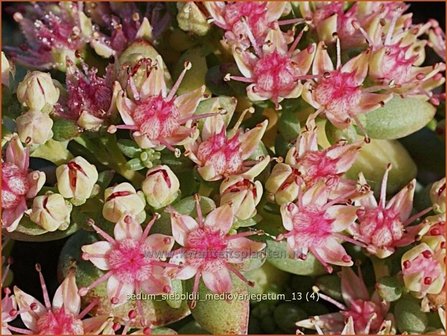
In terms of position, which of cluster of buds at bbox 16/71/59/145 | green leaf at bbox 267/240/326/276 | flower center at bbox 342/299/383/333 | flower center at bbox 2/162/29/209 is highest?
cluster of buds at bbox 16/71/59/145

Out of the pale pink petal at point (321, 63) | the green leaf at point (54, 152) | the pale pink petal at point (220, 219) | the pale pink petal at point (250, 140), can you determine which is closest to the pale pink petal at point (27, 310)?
the green leaf at point (54, 152)

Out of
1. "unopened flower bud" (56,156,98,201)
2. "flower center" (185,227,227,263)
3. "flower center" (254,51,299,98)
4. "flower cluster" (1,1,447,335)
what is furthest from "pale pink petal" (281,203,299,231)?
"unopened flower bud" (56,156,98,201)

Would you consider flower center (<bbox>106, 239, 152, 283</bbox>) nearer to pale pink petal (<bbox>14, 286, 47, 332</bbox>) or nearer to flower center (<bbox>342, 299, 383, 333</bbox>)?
pale pink petal (<bbox>14, 286, 47, 332</bbox>)

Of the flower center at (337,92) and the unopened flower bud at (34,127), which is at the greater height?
the unopened flower bud at (34,127)

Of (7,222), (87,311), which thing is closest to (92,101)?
(7,222)

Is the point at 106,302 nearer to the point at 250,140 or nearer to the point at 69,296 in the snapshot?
the point at 69,296

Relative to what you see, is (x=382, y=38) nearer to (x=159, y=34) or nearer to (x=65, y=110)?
(x=159, y=34)

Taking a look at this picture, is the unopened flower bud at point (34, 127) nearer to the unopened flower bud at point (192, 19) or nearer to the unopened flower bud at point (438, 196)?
the unopened flower bud at point (192, 19)
